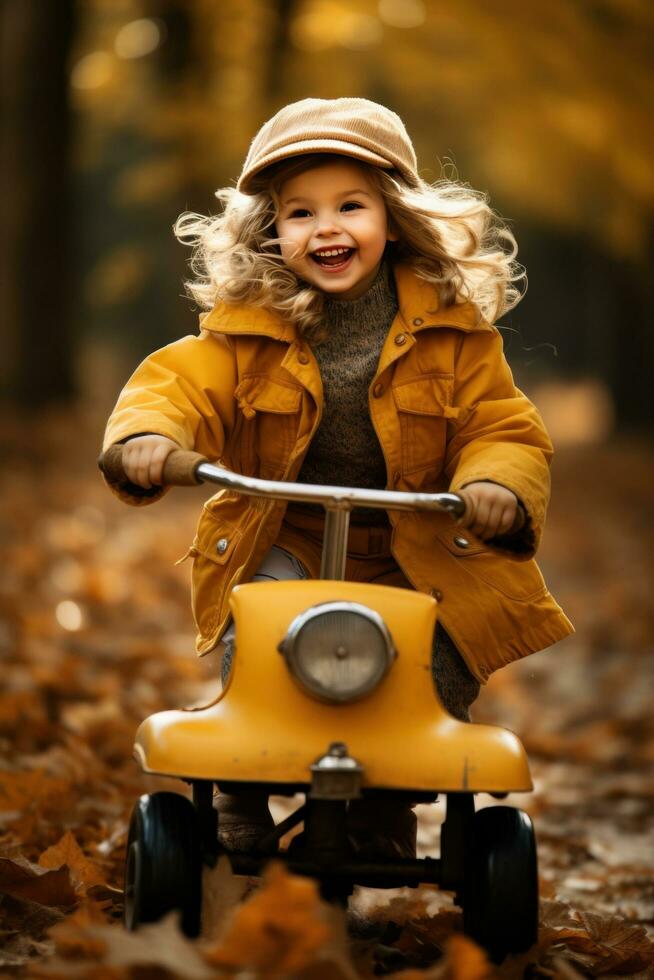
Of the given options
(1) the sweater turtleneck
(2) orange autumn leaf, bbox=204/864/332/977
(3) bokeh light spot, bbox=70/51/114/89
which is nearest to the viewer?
(2) orange autumn leaf, bbox=204/864/332/977

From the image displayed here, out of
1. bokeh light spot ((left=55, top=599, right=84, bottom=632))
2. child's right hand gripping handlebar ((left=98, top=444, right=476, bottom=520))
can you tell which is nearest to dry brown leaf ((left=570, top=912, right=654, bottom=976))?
child's right hand gripping handlebar ((left=98, top=444, right=476, bottom=520))

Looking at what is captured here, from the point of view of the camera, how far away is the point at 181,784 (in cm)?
475

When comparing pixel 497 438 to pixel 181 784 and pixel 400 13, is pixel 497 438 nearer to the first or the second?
pixel 181 784

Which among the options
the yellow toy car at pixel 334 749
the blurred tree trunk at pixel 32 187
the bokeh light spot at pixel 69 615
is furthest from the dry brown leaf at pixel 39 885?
the blurred tree trunk at pixel 32 187

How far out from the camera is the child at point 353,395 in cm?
326

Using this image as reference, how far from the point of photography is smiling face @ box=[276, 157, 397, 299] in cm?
334

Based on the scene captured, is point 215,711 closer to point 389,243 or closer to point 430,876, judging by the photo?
point 430,876

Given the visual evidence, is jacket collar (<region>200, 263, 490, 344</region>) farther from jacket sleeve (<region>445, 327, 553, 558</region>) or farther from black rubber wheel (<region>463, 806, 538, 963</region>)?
black rubber wheel (<region>463, 806, 538, 963</region>)

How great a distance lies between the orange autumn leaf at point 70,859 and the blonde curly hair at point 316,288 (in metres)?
1.41

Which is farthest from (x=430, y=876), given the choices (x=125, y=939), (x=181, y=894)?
(x=125, y=939)

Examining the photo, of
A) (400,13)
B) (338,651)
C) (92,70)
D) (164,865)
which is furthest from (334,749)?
(92,70)

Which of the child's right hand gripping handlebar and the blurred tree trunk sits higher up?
the blurred tree trunk

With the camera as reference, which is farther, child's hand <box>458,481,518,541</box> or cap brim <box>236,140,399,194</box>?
cap brim <box>236,140,399,194</box>

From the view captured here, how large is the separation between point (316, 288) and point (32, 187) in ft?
38.2
